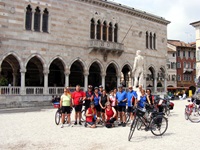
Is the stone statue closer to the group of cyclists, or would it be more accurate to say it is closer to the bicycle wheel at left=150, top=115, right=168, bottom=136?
the group of cyclists

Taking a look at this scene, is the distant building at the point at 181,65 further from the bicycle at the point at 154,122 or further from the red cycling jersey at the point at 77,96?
the bicycle at the point at 154,122

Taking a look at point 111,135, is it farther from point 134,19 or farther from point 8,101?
point 134,19

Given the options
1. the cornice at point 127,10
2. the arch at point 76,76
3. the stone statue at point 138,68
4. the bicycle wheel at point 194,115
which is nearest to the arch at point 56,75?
the arch at point 76,76

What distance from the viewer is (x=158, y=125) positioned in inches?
374

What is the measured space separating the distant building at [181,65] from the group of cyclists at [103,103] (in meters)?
43.5

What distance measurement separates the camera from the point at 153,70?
34.7 metres

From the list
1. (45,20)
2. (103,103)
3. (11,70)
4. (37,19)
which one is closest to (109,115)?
(103,103)

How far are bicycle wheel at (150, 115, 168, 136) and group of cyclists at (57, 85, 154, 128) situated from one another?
2230 millimetres

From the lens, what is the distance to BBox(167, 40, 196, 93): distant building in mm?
54531

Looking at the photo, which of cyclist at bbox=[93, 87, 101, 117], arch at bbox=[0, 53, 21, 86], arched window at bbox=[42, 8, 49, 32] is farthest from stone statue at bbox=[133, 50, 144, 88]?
arch at bbox=[0, 53, 21, 86]

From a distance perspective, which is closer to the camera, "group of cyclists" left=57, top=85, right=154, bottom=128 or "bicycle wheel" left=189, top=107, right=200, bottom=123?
"group of cyclists" left=57, top=85, right=154, bottom=128

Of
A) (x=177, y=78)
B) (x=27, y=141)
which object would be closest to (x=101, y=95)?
(x=27, y=141)

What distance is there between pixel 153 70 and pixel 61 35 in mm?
14863

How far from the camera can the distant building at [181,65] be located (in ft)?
179
